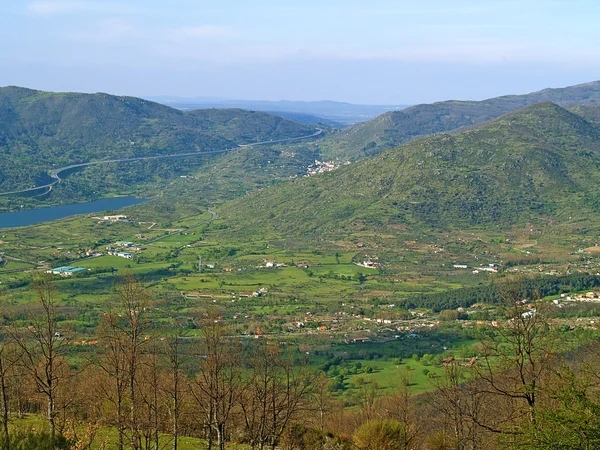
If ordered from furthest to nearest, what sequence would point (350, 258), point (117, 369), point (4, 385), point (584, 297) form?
point (350, 258) < point (584, 297) < point (4, 385) < point (117, 369)

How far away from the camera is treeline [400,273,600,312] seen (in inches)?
2648

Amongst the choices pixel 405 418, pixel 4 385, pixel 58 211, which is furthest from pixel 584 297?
pixel 58 211

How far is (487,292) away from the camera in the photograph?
2736 inches

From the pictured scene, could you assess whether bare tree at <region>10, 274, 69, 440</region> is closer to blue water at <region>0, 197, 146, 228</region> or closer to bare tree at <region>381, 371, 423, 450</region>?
bare tree at <region>381, 371, 423, 450</region>

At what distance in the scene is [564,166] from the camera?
12069cm

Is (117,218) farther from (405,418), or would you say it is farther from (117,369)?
(117,369)

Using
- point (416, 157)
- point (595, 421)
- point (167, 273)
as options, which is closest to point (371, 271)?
point (167, 273)

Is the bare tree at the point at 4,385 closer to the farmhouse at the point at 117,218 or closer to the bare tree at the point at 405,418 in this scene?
the bare tree at the point at 405,418

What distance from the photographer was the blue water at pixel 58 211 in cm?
11831

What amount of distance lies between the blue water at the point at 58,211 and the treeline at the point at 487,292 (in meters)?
76.7

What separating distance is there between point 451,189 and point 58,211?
76881 mm

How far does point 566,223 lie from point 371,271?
37.5m

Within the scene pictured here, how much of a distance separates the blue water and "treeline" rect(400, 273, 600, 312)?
76697mm

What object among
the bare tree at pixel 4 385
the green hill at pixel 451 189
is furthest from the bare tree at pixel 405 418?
the green hill at pixel 451 189
